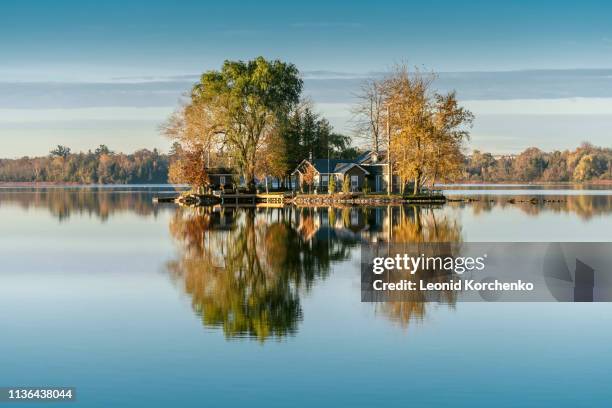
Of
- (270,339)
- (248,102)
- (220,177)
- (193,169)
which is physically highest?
(248,102)

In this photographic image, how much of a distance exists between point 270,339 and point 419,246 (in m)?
17.3

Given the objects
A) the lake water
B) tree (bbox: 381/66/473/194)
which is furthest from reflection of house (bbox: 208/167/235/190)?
the lake water

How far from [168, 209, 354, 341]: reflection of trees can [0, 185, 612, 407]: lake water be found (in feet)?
0.29

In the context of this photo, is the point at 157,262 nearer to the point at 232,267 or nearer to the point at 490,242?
the point at 232,267

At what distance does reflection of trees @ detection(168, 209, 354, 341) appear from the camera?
719 inches

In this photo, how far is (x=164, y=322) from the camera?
59.9 ft

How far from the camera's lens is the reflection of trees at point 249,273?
18.2 m

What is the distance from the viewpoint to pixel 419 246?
32.8m

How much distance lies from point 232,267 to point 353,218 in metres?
26.2

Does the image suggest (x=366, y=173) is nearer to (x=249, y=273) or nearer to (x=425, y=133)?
(x=425, y=133)

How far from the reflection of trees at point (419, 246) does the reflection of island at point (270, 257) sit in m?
0.05

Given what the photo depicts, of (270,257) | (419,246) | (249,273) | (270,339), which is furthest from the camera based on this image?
(419,246)

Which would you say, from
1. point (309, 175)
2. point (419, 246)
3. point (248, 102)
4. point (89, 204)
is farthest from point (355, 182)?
point (419, 246)

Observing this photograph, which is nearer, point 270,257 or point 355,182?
point 270,257
